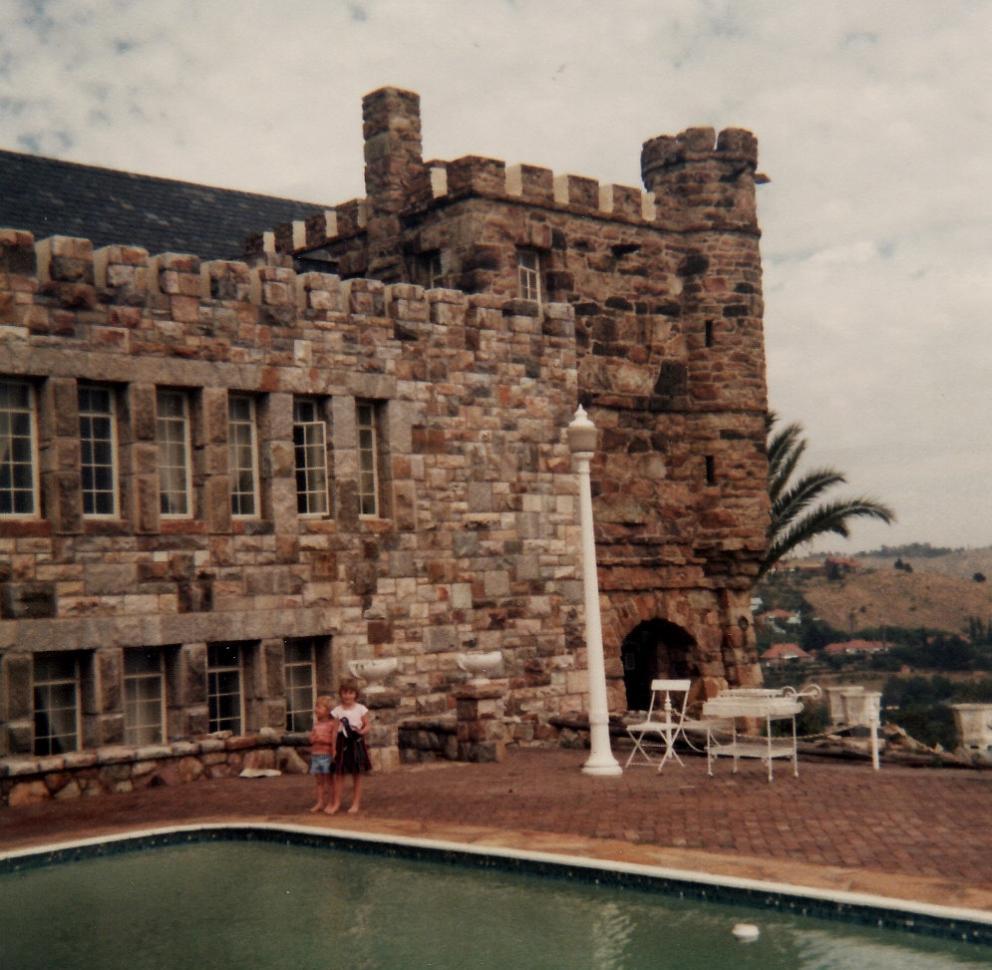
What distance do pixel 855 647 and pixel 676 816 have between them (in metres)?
41.6

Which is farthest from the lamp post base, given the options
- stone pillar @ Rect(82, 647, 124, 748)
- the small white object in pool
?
the small white object in pool

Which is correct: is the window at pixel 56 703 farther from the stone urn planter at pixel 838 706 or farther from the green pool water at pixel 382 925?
the stone urn planter at pixel 838 706

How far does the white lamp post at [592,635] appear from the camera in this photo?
635 inches

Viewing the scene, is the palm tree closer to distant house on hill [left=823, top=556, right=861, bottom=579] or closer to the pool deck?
the pool deck

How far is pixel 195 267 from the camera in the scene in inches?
696

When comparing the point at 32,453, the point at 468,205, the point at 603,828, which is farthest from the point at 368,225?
the point at 603,828

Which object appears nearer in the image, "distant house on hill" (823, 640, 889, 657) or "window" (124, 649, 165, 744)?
"window" (124, 649, 165, 744)

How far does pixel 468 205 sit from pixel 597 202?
2.58 meters

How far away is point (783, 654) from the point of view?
48906 millimetres

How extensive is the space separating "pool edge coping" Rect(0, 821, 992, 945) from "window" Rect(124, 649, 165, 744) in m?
4.25

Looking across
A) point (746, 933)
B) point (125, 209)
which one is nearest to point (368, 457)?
point (125, 209)

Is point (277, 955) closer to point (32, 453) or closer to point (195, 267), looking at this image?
point (32, 453)

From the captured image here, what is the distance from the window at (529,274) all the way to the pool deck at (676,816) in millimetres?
8044

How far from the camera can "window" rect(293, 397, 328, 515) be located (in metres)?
19.0
